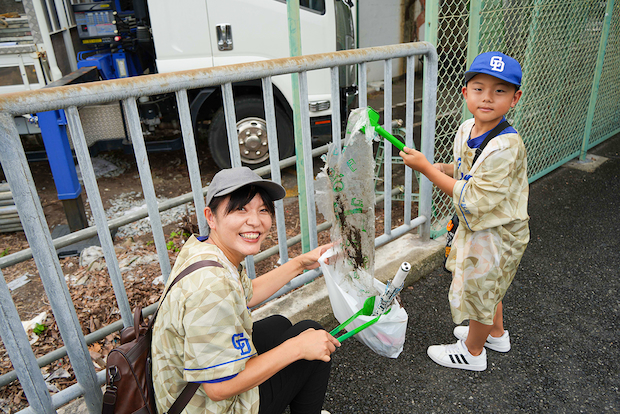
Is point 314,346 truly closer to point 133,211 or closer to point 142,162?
point 142,162

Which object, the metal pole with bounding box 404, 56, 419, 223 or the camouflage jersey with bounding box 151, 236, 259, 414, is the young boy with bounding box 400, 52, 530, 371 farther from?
the camouflage jersey with bounding box 151, 236, 259, 414

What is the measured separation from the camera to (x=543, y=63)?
371cm

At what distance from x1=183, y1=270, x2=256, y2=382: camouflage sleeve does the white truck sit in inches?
149

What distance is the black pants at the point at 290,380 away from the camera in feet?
5.15

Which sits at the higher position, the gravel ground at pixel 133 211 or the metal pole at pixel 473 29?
the metal pole at pixel 473 29

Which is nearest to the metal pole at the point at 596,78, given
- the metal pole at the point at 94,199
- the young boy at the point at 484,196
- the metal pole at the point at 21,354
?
the young boy at the point at 484,196

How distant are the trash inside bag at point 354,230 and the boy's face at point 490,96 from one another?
46 cm

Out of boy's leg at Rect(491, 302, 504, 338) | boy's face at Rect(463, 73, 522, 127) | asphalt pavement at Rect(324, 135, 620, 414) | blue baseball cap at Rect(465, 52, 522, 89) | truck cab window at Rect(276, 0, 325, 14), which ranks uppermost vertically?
truck cab window at Rect(276, 0, 325, 14)

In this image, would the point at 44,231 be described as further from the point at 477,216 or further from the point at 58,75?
the point at 58,75

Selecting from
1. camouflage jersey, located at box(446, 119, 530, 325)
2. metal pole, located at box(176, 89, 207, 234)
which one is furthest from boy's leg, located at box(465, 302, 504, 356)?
metal pole, located at box(176, 89, 207, 234)

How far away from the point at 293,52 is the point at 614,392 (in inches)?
85.7

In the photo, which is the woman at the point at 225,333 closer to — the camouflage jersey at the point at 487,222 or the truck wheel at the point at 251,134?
the camouflage jersey at the point at 487,222

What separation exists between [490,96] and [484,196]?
40 centimetres

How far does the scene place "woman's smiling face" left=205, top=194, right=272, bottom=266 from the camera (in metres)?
1.41
